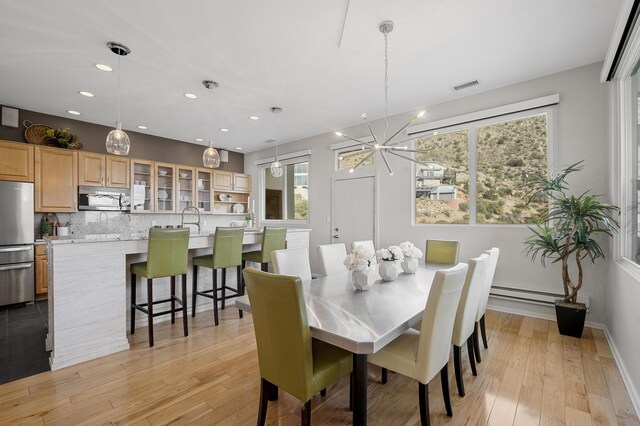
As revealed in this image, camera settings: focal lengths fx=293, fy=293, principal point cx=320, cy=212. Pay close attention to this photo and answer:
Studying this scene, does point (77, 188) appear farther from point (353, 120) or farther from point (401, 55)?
point (401, 55)

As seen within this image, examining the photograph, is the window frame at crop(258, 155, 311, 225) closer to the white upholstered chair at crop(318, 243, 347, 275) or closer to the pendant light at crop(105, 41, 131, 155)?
the white upholstered chair at crop(318, 243, 347, 275)

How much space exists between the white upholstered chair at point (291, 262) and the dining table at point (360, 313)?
23 cm

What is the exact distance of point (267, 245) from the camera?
12.4 feet

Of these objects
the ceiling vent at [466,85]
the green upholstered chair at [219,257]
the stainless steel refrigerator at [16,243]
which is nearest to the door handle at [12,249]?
the stainless steel refrigerator at [16,243]

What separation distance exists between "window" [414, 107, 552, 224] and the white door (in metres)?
0.81

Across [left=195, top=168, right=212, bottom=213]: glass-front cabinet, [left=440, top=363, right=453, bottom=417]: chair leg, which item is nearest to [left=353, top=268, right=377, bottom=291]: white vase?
[left=440, top=363, right=453, bottom=417]: chair leg

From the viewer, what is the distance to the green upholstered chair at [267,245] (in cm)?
377

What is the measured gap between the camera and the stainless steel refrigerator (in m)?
3.94

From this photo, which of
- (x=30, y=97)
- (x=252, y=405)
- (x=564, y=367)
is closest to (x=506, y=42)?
(x=564, y=367)

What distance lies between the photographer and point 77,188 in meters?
4.76

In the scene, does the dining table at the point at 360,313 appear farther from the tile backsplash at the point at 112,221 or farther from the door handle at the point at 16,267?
the tile backsplash at the point at 112,221

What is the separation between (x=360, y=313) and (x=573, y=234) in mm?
2787

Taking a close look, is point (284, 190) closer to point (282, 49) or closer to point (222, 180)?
point (222, 180)

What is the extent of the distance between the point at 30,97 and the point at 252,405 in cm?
490
